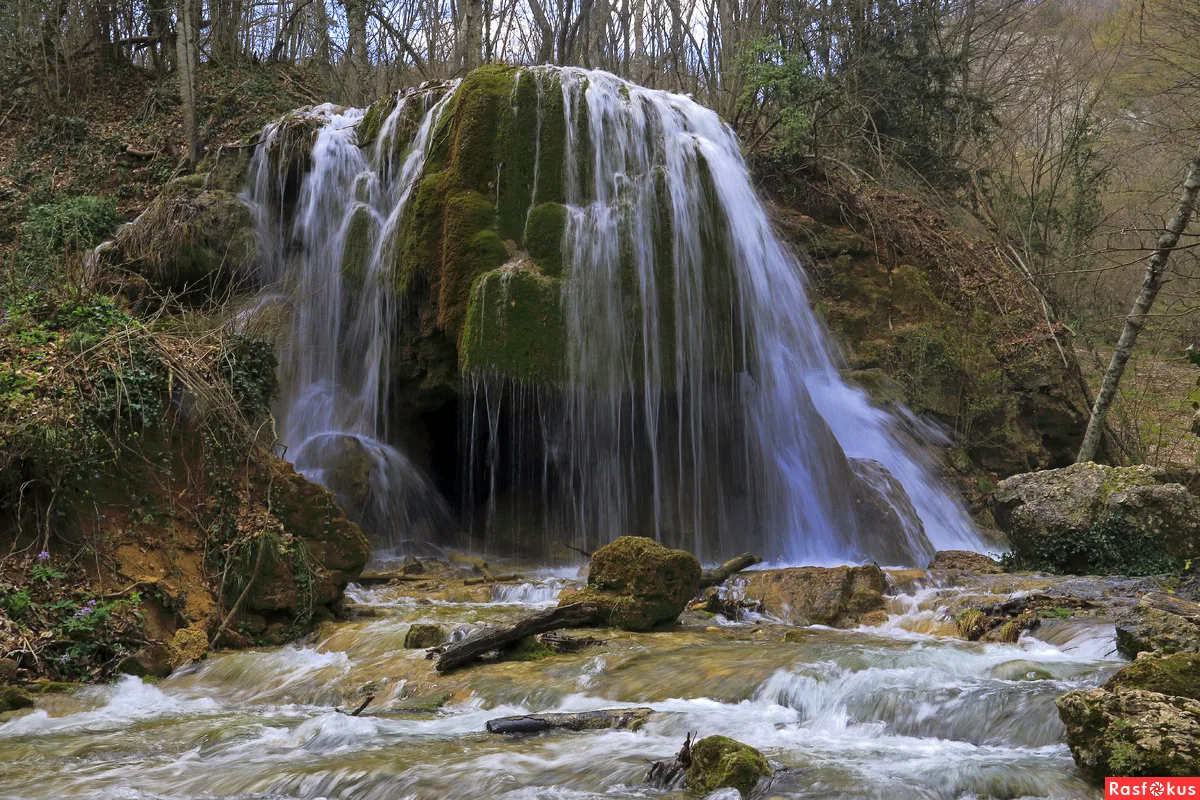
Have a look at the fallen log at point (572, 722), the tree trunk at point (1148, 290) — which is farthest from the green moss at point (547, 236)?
the fallen log at point (572, 722)

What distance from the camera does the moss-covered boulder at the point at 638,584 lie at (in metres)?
7.05

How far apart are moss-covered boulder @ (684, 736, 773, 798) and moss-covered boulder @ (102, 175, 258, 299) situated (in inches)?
456

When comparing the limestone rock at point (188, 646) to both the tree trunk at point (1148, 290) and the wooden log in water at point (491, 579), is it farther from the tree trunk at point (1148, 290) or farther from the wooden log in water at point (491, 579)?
Answer: the tree trunk at point (1148, 290)

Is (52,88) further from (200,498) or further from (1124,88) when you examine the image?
(1124,88)

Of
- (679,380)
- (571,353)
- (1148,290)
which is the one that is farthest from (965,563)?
(571,353)

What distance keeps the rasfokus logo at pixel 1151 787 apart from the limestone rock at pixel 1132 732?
23 millimetres

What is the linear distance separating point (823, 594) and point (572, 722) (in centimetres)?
364

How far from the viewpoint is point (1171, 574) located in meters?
8.82

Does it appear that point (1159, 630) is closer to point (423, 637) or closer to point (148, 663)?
point (423, 637)

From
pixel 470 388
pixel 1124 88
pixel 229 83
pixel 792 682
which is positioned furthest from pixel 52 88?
pixel 1124 88

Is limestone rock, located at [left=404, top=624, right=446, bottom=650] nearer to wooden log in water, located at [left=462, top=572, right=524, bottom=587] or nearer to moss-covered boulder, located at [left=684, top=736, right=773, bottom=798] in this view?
wooden log in water, located at [left=462, top=572, right=524, bottom=587]

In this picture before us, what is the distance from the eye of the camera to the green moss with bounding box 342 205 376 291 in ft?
42.1

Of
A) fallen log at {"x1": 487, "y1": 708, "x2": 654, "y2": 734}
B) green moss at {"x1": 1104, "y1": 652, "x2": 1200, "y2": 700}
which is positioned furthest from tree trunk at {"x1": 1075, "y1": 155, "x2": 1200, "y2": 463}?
fallen log at {"x1": 487, "y1": 708, "x2": 654, "y2": 734}

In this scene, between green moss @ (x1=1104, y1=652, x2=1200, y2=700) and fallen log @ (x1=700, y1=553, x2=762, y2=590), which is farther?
fallen log @ (x1=700, y1=553, x2=762, y2=590)
